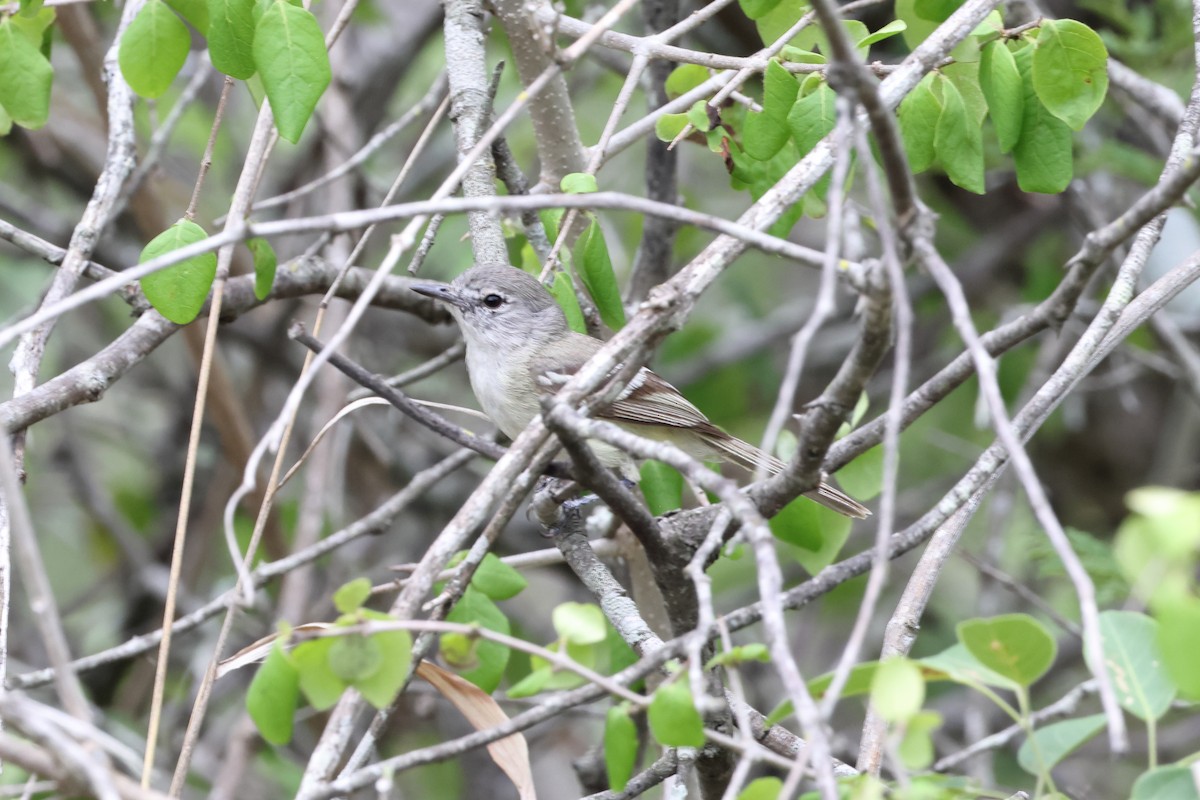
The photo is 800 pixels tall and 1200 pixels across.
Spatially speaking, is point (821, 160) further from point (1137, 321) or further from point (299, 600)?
point (299, 600)

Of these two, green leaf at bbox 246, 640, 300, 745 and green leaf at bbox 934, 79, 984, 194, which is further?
green leaf at bbox 934, 79, 984, 194

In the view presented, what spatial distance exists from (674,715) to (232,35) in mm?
1796

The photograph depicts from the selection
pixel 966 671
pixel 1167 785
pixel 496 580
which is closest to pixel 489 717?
pixel 496 580

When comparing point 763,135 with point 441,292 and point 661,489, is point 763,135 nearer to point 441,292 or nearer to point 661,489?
point 661,489

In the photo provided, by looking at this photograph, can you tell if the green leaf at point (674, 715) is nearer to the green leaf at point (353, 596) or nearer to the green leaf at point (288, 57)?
the green leaf at point (353, 596)

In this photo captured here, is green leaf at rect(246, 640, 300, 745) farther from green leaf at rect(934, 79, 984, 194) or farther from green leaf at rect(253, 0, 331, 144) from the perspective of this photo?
green leaf at rect(934, 79, 984, 194)

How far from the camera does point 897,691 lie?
4.79ft

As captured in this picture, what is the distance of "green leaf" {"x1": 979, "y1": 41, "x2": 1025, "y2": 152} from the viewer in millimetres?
2617

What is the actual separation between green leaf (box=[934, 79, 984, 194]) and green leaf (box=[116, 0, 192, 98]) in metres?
1.66

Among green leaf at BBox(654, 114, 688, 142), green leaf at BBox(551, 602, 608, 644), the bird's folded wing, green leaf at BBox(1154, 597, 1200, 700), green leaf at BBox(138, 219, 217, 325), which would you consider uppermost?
green leaf at BBox(654, 114, 688, 142)

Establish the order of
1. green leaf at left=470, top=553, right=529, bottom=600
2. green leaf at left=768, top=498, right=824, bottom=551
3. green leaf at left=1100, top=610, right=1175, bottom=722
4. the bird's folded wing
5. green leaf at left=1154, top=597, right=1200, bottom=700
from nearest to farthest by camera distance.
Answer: green leaf at left=1154, top=597, right=1200, bottom=700 → green leaf at left=1100, top=610, right=1175, bottom=722 → green leaf at left=470, top=553, right=529, bottom=600 → green leaf at left=768, top=498, right=824, bottom=551 → the bird's folded wing

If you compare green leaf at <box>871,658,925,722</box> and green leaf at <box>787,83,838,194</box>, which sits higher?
green leaf at <box>787,83,838,194</box>

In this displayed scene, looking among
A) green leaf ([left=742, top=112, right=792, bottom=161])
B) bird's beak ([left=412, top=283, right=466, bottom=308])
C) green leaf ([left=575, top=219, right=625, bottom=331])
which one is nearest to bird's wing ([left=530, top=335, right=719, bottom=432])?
bird's beak ([left=412, top=283, right=466, bottom=308])

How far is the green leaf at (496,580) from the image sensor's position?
109 inches
